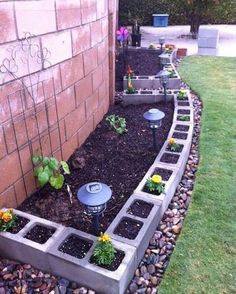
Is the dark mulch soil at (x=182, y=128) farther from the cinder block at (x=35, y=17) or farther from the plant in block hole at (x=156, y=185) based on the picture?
the cinder block at (x=35, y=17)

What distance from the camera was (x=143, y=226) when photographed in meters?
2.33

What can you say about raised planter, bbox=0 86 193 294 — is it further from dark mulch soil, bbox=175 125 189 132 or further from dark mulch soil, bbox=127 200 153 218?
dark mulch soil, bbox=175 125 189 132

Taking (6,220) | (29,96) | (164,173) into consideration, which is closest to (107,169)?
(164,173)

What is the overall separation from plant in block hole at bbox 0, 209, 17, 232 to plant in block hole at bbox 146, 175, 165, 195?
1.15 m

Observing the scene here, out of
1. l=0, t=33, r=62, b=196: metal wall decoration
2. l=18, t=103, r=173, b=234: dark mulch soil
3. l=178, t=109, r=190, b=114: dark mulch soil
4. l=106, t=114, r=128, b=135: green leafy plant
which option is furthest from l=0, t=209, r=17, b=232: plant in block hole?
l=178, t=109, r=190, b=114: dark mulch soil

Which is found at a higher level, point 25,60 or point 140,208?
point 25,60

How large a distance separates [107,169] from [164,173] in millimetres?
612

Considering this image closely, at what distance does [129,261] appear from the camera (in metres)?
2.02

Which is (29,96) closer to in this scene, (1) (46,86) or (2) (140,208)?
(1) (46,86)

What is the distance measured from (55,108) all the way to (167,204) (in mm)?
1363

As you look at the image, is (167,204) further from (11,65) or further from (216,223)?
(11,65)

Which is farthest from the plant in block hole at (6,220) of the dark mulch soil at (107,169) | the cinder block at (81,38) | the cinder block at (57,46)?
the cinder block at (81,38)

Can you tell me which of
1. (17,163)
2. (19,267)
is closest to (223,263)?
(19,267)

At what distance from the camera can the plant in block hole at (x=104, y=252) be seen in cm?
201
